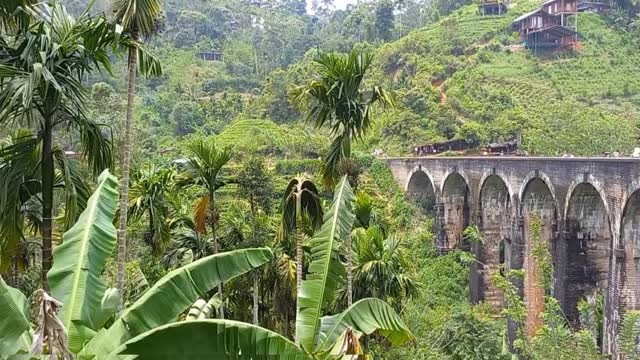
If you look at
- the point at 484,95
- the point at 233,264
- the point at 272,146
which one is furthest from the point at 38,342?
the point at 484,95

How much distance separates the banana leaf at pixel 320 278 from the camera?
3.32 metres

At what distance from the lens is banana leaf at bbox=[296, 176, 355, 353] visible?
3.32 metres

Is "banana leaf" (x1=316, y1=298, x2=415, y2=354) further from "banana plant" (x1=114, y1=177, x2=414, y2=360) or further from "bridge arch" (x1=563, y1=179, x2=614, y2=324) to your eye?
"bridge arch" (x1=563, y1=179, x2=614, y2=324)

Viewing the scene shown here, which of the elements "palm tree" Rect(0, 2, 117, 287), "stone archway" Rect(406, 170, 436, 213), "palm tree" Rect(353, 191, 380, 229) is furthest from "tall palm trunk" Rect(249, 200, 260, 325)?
"stone archway" Rect(406, 170, 436, 213)

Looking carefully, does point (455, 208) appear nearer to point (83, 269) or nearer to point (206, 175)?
point (206, 175)

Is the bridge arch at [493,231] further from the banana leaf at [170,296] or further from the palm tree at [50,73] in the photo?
the banana leaf at [170,296]

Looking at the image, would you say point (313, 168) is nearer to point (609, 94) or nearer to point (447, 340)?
point (447, 340)

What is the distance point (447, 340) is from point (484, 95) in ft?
71.4

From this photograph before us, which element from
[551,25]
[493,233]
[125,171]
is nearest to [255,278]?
[125,171]

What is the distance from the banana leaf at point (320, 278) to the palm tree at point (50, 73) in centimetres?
152

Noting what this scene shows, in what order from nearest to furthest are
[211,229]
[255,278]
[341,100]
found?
[341,100] → [255,278] → [211,229]

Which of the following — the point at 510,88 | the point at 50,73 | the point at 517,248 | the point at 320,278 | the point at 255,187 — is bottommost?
the point at 517,248

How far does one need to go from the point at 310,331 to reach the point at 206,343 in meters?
1.09

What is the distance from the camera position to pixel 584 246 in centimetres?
1634
